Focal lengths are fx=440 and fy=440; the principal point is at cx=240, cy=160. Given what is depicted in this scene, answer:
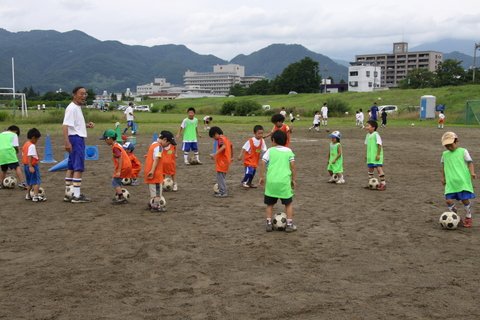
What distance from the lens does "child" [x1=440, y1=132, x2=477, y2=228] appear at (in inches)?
272

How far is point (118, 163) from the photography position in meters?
8.31

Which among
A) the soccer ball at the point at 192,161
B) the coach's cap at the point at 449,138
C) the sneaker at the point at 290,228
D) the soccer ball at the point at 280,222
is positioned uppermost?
the coach's cap at the point at 449,138

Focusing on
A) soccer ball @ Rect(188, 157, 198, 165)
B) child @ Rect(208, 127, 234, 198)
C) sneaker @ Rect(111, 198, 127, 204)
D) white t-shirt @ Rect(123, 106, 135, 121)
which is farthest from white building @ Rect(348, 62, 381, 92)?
sneaker @ Rect(111, 198, 127, 204)

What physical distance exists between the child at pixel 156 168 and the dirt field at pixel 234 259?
33 cm

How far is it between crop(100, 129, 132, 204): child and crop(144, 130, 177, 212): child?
65 cm

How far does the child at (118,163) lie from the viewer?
8312mm

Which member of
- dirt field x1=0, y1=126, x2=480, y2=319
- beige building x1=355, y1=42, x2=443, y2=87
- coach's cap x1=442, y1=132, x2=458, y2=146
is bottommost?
dirt field x1=0, y1=126, x2=480, y2=319

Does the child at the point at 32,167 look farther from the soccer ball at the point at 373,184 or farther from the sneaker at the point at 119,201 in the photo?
the soccer ball at the point at 373,184

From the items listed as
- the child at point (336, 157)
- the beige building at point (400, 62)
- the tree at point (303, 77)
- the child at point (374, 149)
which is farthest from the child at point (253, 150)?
the beige building at point (400, 62)

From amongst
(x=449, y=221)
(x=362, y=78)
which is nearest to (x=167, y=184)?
(x=449, y=221)

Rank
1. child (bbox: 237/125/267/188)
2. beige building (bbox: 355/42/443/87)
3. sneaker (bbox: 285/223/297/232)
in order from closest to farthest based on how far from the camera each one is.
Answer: sneaker (bbox: 285/223/297/232) < child (bbox: 237/125/267/188) < beige building (bbox: 355/42/443/87)

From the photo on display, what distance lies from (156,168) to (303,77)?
11390cm

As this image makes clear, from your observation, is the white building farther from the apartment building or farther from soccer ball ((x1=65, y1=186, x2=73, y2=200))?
soccer ball ((x1=65, y1=186, x2=73, y2=200))

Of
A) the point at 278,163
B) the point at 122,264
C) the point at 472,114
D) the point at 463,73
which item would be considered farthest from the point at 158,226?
the point at 463,73
